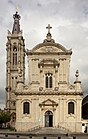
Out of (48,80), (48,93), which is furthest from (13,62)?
(48,93)

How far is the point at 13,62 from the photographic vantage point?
90.8 m

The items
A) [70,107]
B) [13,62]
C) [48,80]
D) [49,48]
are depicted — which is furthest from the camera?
[13,62]

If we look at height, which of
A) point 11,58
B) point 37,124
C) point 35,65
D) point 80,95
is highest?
point 11,58

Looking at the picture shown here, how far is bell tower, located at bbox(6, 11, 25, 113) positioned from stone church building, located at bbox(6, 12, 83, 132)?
79.1 feet

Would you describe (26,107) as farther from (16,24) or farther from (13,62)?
(16,24)

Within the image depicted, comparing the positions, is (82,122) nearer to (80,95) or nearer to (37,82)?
(80,95)

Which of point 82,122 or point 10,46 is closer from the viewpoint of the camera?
point 82,122

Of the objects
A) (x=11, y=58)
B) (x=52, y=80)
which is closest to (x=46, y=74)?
(x=52, y=80)

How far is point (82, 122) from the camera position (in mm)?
61312

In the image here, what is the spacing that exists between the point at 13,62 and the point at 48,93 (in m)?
30.4

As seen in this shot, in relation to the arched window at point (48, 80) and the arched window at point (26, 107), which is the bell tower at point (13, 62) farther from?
the arched window at point (26, 107)

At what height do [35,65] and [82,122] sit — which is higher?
[35,65]

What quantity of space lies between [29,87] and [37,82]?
1682 millimetres

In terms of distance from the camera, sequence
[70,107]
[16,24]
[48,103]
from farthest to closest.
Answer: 1. [16,24]
2. [70,107]
3. [48,103]
